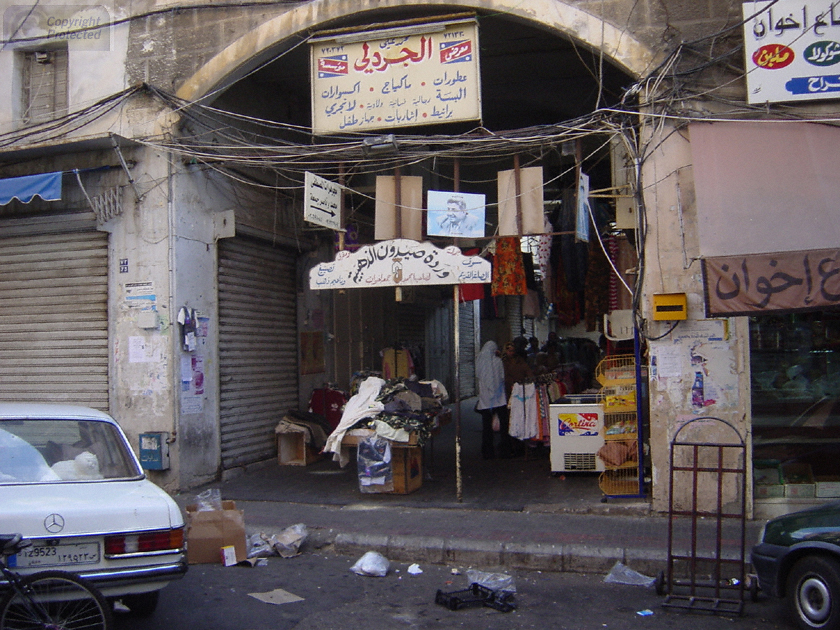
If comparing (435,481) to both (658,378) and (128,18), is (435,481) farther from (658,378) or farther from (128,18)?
(128,18)

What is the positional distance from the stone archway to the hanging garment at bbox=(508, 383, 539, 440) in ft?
15.0

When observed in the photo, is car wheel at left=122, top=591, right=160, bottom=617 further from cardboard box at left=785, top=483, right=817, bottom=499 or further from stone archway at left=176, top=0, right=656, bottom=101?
stone archway at left=176, top=0, right=656, bottom=101

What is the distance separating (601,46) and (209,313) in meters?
5.98

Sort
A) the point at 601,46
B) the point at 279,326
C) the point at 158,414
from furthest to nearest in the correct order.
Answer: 1. the point at 279,326
2. the point at 158,414
3. the point at 601,46

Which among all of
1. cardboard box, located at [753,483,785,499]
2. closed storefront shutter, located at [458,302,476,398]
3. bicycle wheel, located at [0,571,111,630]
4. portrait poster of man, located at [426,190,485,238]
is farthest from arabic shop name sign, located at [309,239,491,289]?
closed storefront shutter, located at [458,302,476,398]

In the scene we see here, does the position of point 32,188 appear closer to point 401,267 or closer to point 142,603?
point 401,267

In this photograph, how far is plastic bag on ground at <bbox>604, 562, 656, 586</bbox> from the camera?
19.8 feet

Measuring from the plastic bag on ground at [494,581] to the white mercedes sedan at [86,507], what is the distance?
92.0 inches

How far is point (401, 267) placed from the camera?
845 cm

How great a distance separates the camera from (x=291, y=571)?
652cm

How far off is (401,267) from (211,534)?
356cm

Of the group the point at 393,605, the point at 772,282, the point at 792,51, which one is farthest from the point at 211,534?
the point at 792,51

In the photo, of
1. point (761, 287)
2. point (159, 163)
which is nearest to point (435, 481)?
point (761, 287)

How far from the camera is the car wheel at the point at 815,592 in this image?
4562mm
